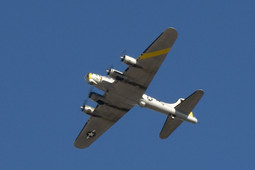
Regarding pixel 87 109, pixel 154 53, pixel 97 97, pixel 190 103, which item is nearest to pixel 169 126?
pixel 190 103

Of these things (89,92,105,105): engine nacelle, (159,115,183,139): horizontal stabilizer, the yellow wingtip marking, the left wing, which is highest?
the yellow wingtip marking

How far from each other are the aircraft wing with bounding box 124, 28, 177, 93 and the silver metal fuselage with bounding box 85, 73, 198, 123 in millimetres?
2234

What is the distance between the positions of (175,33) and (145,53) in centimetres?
320

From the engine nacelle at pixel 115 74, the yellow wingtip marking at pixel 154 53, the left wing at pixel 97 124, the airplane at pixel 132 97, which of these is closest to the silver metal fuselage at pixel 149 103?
the airplane at pixel 132 97

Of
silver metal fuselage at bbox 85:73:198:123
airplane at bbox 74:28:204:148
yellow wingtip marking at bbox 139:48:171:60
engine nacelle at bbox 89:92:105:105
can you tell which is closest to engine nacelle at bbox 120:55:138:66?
airplane at bbox 74:28:204:148

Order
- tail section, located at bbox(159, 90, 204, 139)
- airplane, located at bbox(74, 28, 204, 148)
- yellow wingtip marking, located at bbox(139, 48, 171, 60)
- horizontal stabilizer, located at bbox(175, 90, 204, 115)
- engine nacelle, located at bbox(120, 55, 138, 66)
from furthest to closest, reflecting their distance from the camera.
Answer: tail section, located at bbox(159, 90, 204, 139) → horizontal stabilizer, located at bbox(175, 90, 204, 115) → engine nacelle, located at bbox(120, 55, 138, 66) → airplane, located at bbox(74, 28, 204, 148) → yellow wingtip marking, located at bbox(139, 48, 171, 60)

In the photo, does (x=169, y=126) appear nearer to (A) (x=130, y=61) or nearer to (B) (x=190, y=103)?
(B) (x=190, y=103)

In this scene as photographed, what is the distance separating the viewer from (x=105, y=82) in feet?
146

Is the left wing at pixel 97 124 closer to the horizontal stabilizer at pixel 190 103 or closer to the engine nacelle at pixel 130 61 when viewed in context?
the horizontal stabilizer at pixel 190 103

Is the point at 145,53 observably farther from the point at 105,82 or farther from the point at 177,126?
the point at 177,126

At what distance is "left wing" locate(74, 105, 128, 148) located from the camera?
48.1m

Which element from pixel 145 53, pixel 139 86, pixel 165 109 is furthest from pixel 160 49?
pixel 165 109

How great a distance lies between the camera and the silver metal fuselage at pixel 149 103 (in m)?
44.6

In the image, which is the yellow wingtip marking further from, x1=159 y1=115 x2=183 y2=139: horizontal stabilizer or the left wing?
x1=159 y1=115 x2=183 y2=139: horizontal stabilizer
